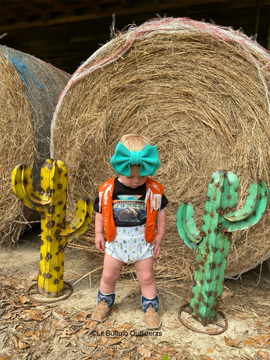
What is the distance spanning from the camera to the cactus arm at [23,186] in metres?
1.74

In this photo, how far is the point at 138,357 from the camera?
1457 millimetres

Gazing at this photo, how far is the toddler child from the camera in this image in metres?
1.60

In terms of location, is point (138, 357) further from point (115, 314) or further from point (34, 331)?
point (34, 331)


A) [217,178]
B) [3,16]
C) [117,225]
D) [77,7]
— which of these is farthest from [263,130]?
[3,16]

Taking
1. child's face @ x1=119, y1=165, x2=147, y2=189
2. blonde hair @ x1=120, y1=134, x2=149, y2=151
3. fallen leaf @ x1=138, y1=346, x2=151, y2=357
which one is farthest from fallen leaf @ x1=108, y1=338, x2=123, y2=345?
blonde hair @ x1=120, y1=134, x2=149, y2=151

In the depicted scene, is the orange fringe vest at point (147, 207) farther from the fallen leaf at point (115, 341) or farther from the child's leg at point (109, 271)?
the fallen leaf at point (115, 341)

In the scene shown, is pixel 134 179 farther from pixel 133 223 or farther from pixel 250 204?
pixel 250 204

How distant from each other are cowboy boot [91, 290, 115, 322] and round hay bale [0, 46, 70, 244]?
0.89 meters

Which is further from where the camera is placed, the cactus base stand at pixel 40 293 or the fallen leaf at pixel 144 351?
the cactus base stand at pixel 40 293

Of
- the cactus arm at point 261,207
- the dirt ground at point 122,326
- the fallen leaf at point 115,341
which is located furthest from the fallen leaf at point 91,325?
the cactus arm at point 261,207

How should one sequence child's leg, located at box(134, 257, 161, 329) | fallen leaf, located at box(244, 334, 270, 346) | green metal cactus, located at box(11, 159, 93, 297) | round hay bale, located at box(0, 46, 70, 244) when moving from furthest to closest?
1. round hay bale, located at box(0, 46, 70, 244)
2. green metal cactus, located at box(11, 159, 93, 297)
3. child's leg, located at box(134, 257, 161, 329)
4. fallen leaf, located at box(244, 334, 270, 346)

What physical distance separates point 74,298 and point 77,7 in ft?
15.2

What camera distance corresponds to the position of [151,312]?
1695 mm

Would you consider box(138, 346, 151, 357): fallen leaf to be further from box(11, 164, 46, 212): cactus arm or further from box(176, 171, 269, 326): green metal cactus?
box(11, 164, 46, 212): cactus arm
